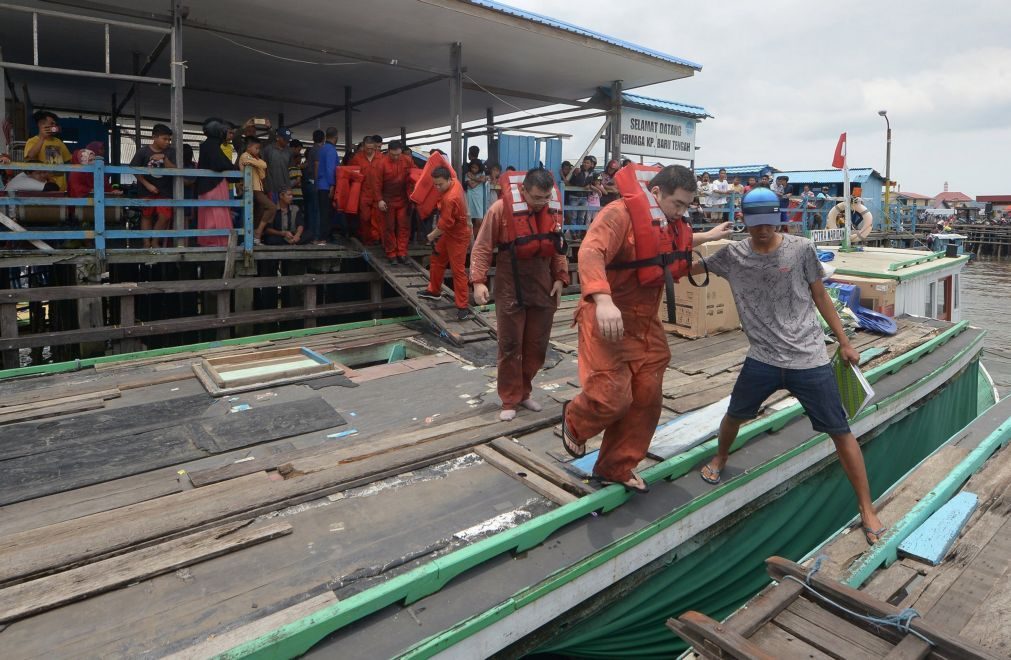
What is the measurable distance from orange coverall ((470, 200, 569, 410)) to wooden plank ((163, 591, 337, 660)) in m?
2.51

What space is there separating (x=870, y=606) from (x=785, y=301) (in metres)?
1.69

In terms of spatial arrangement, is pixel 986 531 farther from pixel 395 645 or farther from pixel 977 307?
pixel 977 307

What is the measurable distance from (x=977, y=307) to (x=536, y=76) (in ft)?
71.6

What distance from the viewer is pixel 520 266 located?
5.04 metres

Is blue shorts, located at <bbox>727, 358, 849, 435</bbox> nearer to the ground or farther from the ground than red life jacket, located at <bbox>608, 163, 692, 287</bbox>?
nearer to the ground

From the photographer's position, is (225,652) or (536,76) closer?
(225,652)

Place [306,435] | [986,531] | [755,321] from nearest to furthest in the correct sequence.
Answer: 1. [986,531]
2. [755,321]
3. [306,435]

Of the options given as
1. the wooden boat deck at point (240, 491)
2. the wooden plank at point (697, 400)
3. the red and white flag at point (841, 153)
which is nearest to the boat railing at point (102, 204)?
the wooden boat deck at point (240, 491)

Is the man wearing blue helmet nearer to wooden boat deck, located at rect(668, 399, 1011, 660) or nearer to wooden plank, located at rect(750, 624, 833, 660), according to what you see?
wooden boat deck, located at rect(668, 399, 1011, 660)

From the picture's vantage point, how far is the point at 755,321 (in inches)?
154

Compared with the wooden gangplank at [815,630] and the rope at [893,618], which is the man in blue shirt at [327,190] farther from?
the rope at [893,618]

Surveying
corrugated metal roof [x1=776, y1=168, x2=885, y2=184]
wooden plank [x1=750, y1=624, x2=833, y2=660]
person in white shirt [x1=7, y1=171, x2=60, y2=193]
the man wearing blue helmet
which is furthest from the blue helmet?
corrugated metal roof [x1=776, y1=168, x2=885, y2=184]

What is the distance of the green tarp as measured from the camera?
368cm

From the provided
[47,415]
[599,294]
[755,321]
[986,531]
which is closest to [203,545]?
[599,294]
